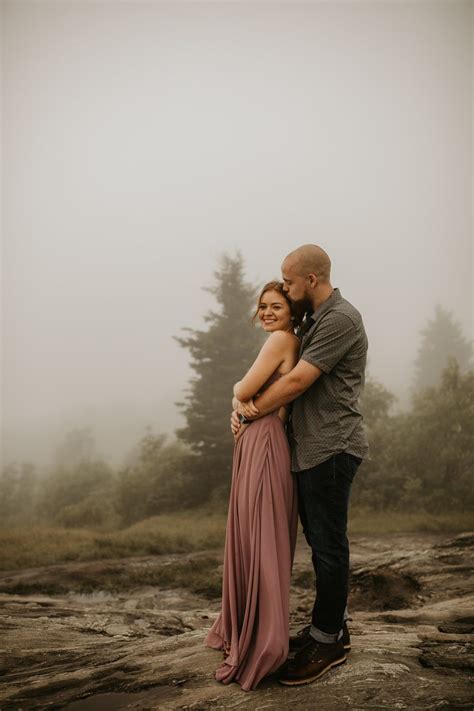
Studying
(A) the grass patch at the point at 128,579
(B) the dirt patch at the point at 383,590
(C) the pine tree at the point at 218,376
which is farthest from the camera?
(C) the pine tree at the point at 218,376

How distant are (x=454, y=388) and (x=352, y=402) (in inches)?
602

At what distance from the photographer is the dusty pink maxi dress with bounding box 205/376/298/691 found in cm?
335

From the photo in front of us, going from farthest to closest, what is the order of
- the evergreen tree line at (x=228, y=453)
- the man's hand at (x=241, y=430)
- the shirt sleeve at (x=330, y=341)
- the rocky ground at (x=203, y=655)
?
1. the evergreen tree line at (x=228, y=453)
2. the man's hand at (x=241, y=430)
3. the shirt sleeve at (x=330, y=341)
4. the rocky ground at (x=203, y=655)

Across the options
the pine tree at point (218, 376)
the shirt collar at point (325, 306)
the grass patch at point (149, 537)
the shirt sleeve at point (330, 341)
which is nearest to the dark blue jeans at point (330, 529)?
the shirt sleeve at point (330, 341)

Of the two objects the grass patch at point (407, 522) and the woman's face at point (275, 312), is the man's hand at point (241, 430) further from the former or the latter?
the grass patch at point (407, 522)

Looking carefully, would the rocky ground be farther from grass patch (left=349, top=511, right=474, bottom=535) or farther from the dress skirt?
grass patch (left=349, top=511, right=474, bottom=535)

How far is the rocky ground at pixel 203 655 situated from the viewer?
3.16 meters

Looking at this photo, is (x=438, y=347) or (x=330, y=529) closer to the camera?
(x=330, y=529)

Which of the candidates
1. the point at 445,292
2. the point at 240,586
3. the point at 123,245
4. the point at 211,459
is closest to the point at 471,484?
the point at 211,459

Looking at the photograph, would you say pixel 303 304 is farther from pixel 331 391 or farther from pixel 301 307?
pixel 331 391

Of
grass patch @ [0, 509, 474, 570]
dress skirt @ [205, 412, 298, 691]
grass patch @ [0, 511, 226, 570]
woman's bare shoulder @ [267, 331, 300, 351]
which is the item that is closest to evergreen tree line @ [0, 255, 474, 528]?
grass patch @ [0, 509, 474, 570]

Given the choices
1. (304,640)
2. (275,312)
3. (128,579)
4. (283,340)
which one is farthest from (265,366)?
(128,579)

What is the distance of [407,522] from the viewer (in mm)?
13711

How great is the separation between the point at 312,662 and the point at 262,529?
98 cm
